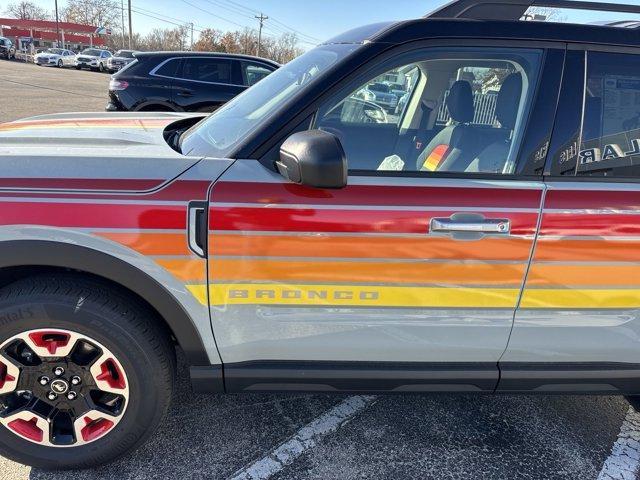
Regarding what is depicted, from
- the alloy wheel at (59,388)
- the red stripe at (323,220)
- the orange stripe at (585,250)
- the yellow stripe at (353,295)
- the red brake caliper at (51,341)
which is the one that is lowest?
the alloy wheel at (59,388)

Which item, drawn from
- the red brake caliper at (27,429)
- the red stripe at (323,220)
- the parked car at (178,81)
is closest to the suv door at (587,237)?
the red stripe at (323,220)

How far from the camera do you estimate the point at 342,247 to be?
1.77m

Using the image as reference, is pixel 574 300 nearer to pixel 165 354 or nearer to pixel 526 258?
pixel 526 258

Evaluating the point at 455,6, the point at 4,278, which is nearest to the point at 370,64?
the point at 455,6

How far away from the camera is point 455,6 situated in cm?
193

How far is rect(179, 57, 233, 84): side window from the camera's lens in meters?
8.18

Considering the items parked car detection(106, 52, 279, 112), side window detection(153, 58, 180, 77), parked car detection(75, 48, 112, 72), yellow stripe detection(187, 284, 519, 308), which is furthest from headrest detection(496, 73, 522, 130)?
parked car detection(75, 48, 112, 72)

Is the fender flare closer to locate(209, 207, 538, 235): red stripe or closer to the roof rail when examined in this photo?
locate(209, 207, 538, 235): red stripe

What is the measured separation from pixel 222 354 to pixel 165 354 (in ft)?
0.77

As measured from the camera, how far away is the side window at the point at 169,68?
26.3 ft

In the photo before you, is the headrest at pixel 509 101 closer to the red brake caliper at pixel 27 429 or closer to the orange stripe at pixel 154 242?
the orange stripe at pixel 154 242

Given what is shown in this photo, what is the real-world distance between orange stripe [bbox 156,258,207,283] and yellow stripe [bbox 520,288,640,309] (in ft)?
4.04

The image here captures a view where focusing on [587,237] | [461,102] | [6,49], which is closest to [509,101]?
[461,102]

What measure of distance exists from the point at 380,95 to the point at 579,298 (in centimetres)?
119
